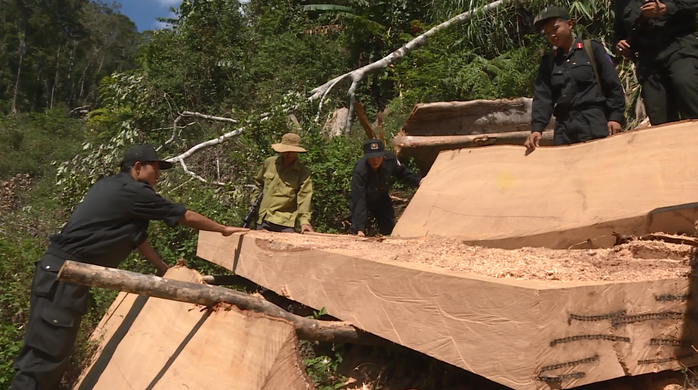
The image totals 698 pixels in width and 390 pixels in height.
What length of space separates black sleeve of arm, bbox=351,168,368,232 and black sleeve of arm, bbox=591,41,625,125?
6.97 feet

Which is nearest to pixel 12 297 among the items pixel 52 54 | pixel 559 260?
pixel 559 260

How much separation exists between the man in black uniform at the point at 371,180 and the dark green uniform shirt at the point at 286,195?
1.47ft

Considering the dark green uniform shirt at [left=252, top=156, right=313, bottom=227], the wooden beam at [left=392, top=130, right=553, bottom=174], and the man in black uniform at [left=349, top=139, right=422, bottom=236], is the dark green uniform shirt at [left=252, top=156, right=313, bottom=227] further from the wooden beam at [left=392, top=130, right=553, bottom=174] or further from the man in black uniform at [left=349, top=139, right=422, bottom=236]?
the wooden beam at [left=392, top=130, right=553, bottom=174]

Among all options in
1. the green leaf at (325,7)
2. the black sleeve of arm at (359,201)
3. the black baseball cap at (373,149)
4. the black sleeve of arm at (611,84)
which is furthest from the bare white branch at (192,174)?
the green leaf at (325,7)


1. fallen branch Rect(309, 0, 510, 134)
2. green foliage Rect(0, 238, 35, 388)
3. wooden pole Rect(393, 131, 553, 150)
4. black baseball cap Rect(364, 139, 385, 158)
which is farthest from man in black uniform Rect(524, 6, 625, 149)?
fallen branch Rect(309, 0, 510, 134)

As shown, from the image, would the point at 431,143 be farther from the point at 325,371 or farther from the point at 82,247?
the point at 82,247

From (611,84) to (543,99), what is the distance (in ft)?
1.40

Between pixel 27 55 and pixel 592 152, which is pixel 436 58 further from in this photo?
pixel 27 55

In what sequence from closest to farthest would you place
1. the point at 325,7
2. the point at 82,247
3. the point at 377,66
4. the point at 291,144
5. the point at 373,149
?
the point at 82,247
the point at 373,149
the point at 291,144
the point at 377,66
the point at 325,7

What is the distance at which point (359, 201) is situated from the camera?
5070 millimetres

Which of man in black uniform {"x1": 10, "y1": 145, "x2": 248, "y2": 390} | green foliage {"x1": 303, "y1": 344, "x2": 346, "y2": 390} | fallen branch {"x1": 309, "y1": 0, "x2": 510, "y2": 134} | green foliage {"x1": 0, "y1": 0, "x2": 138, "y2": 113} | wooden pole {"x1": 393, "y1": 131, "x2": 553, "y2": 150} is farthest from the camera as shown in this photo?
green foliage {"x1": 0, "y1": 0, "x2": 138, "y2": 113}

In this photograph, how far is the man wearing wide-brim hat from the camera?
17.3ft

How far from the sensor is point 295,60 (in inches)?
432

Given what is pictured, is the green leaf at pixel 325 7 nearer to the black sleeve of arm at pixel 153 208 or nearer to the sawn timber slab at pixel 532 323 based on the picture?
the black sleeve of arm at pixel 153 208
